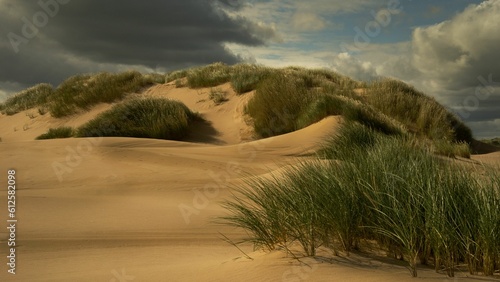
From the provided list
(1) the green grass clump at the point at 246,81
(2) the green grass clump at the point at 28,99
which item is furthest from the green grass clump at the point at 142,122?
(2) the green grass clump at the point at 28,99

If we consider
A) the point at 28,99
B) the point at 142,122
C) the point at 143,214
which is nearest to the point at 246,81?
the point at 142,122

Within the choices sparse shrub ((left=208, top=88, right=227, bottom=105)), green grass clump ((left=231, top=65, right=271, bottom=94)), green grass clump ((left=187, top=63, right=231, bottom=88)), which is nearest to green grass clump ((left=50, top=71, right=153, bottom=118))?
green grass clump ((left=187, top=63, right=231, bottom=88))

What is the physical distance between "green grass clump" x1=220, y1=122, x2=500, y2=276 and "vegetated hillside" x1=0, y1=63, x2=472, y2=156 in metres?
8.18

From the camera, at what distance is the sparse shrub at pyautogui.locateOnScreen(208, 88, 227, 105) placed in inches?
754

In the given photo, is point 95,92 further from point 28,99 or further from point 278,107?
point 278,107

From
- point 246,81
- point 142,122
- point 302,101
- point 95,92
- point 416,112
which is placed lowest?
point 142,122

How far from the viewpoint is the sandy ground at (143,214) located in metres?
3.54

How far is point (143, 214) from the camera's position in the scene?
21.7ft

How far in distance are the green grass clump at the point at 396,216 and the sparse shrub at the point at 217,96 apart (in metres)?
14.9

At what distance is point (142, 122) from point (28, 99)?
15.2 m

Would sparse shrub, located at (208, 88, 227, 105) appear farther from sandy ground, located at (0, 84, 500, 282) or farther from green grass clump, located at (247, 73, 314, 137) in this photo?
sandy ground, located at (0, 84, 500, 282)

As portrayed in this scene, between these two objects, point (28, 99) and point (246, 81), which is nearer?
point (246, 81)

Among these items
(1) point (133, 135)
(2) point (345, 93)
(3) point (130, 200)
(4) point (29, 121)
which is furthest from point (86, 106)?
(3) point (130, 200)

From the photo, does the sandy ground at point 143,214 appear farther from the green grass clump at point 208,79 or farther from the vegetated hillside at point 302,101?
the green grass clump at point 208,79
